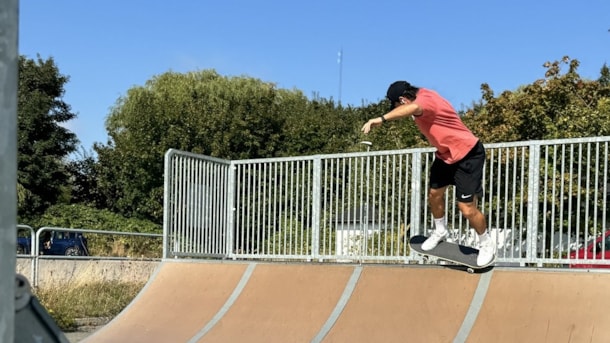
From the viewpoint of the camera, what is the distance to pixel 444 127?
6.02 metres

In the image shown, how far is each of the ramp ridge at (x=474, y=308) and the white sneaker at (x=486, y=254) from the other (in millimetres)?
187

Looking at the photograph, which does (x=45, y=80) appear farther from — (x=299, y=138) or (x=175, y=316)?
(x=175, y=316)

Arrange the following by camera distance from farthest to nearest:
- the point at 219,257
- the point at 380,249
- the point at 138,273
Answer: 1. the point at 138,273
2. the point at 219,257
3. the point at 380,249

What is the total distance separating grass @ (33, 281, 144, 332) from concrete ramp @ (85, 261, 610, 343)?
262 cm

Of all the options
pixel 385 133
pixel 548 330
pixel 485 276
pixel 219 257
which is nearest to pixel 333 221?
pixel 219 257

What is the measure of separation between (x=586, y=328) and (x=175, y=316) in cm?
454

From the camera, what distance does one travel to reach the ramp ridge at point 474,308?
5.77m

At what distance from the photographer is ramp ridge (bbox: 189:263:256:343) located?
7.05 m

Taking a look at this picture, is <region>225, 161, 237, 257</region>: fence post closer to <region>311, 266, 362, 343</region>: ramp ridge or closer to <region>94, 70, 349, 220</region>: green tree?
<region>311, 266, 362, 343</region>: ramp ridge

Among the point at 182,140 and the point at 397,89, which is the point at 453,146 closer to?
the point at 397,89

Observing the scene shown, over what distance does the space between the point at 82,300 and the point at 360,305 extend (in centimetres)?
658

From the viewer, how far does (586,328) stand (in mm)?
5262

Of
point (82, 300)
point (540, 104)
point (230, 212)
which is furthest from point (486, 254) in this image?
point (540, 104)

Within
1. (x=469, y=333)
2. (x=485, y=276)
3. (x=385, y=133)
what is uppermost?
(x=385, y=133)
